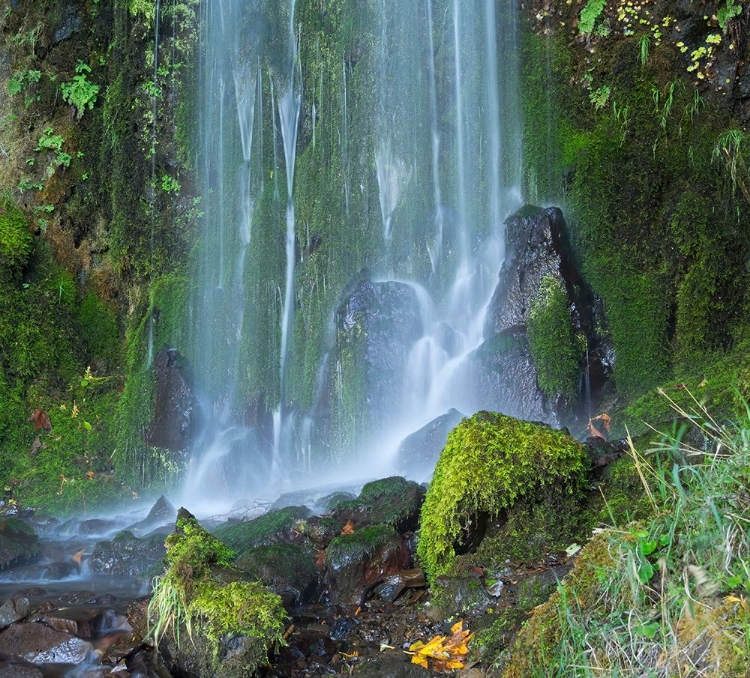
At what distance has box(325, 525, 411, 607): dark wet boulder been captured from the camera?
4.35 meters

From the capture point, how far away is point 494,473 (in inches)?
157

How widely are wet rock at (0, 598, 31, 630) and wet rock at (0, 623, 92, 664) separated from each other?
11cm

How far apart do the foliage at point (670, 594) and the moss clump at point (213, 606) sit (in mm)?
1422

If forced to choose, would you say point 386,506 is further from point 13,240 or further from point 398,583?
point 13,240

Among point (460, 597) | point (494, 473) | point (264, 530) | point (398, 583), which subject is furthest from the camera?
point (264, 530)

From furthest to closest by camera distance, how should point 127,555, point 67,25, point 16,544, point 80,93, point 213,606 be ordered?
1. point 67,25
2. point 80,93
3. point 16,544
4. point 127,555
5. point 213,606

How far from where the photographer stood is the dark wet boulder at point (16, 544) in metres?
7.02

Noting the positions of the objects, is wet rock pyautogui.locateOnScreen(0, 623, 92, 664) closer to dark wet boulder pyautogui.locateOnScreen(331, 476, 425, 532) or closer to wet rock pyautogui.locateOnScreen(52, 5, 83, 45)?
dark wet boulder pyautogui.locateOnScreen(331, 476, 425, 532)

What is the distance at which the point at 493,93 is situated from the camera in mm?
10742

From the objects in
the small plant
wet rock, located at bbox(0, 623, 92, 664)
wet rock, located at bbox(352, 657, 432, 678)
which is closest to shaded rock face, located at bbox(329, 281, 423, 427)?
wet rock, located at bbox(0, 623, 92, 664)

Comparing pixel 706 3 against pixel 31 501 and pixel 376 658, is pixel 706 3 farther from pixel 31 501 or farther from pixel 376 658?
pixel 31 501

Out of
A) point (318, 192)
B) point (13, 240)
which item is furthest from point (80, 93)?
point (318, 192)

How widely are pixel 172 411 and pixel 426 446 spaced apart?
479 centimetres

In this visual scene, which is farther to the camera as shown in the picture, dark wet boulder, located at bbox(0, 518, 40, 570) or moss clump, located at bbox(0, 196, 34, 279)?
moss clump, located at bbox(0, 196, 34, 279)
